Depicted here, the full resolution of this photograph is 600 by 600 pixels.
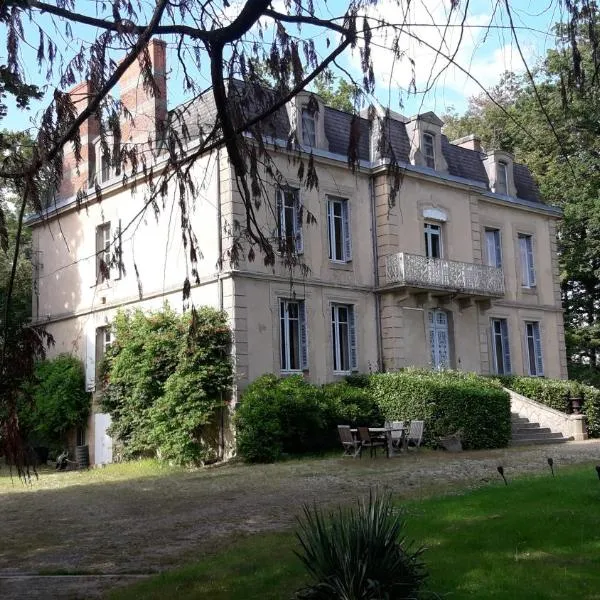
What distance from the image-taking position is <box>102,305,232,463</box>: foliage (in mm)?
18297

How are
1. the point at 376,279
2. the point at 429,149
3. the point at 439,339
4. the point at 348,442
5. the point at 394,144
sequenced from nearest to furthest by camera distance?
the point at 348,442, the point at 376,279, the point at 394,144, the point at 439,339, the point at 429,149

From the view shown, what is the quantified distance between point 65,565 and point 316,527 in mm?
3444

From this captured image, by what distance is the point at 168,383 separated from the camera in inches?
733

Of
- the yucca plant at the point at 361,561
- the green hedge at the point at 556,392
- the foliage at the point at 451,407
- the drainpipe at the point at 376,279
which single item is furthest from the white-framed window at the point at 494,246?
the yucca plant at the point at 361,561

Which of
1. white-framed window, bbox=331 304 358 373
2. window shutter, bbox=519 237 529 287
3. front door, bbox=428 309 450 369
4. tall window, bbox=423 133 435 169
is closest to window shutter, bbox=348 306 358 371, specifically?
white-framed window, bbox=331 304 358 373

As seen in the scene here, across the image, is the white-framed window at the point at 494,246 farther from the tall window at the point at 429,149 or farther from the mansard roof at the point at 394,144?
the tall window at the point at 429,149

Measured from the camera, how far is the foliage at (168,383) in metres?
18.3

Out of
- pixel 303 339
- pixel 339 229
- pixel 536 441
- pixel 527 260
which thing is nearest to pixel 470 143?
pixel 527 260

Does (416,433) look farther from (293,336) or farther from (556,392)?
(556,392)

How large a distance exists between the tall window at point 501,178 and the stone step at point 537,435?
9.70 meters

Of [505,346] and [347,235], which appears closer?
[347,235]

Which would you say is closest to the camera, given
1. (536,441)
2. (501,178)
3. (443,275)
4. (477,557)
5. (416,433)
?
(477,557)

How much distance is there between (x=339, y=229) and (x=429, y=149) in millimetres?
4994

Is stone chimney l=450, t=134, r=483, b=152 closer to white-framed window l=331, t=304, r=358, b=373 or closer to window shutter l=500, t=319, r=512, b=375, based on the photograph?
window shutter l=500, t=319, r=512, b=375
